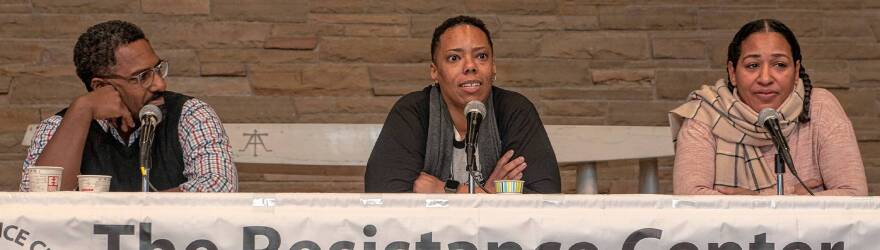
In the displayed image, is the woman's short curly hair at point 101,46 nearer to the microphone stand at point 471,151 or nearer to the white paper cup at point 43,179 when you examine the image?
the white paper cup at point 43,179

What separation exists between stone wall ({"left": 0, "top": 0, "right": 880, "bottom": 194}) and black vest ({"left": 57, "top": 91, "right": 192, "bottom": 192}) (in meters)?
1.34

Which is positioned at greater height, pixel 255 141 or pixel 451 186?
pixel 255 141

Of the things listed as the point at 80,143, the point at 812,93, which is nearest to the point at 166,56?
the point at 80,143

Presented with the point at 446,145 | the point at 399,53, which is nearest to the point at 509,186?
the point at 446,145

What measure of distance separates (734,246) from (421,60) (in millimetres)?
2581

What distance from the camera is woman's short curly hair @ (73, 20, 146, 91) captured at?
3346mm

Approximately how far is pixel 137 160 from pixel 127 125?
95 millimetres

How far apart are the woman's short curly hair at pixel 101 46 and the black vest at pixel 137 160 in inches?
6.9

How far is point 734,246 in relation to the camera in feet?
7.52

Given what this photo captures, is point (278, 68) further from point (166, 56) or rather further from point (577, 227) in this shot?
point (577, 227)

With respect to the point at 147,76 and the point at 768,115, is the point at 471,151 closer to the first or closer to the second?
the point at 768,115

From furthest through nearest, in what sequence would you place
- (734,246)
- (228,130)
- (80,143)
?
1. (228,130)
2. (80,143)
3. (734,246)

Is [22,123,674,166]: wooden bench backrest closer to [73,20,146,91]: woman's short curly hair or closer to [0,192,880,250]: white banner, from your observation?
[73,20,146,91]: woman's short curly hair

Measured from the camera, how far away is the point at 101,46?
3.36m
